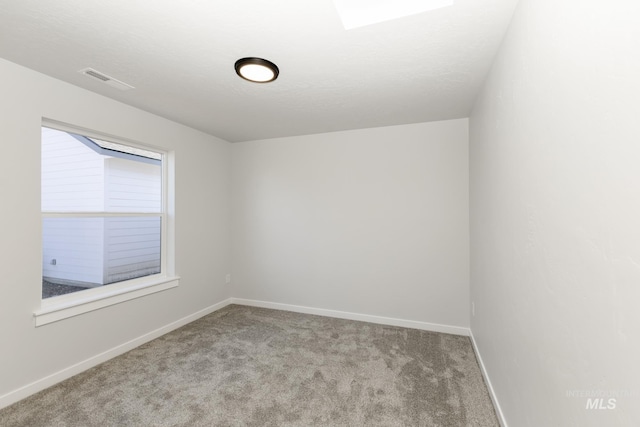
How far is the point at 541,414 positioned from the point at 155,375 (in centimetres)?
263

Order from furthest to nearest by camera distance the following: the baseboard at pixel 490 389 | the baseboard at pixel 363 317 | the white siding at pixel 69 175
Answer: the baseboard at pixel 363 317
the white siding at pixel 69 175
the baseboard at pixel 490 389

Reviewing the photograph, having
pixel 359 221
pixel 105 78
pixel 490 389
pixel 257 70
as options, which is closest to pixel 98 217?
pixel 105 78

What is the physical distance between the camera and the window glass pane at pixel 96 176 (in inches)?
92.6

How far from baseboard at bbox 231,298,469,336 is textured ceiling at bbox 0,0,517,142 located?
7.85ft

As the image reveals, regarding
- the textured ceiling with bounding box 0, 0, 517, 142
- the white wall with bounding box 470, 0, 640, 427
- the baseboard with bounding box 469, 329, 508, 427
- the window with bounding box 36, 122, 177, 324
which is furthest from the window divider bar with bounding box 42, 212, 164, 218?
the baseboard with bounding box 469, 329, 508, 427

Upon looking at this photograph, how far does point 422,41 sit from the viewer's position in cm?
174

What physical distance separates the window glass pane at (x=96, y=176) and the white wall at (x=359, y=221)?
1236 millimetres

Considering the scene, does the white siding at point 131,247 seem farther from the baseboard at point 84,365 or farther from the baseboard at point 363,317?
the baseboard at point 363,317

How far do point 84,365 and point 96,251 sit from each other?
979mm

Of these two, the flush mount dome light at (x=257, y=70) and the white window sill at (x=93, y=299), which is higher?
the flush mount dome light at (x=257, y=70)

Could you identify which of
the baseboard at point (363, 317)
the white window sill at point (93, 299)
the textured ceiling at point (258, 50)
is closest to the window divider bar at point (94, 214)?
the white window sill at point (93, 299)

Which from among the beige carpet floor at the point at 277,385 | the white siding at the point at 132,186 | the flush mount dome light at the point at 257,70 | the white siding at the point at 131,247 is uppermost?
the flush mount dome light at the point at 257,70

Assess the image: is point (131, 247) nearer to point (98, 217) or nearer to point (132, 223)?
point (132, 223)

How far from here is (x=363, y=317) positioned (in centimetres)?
357
